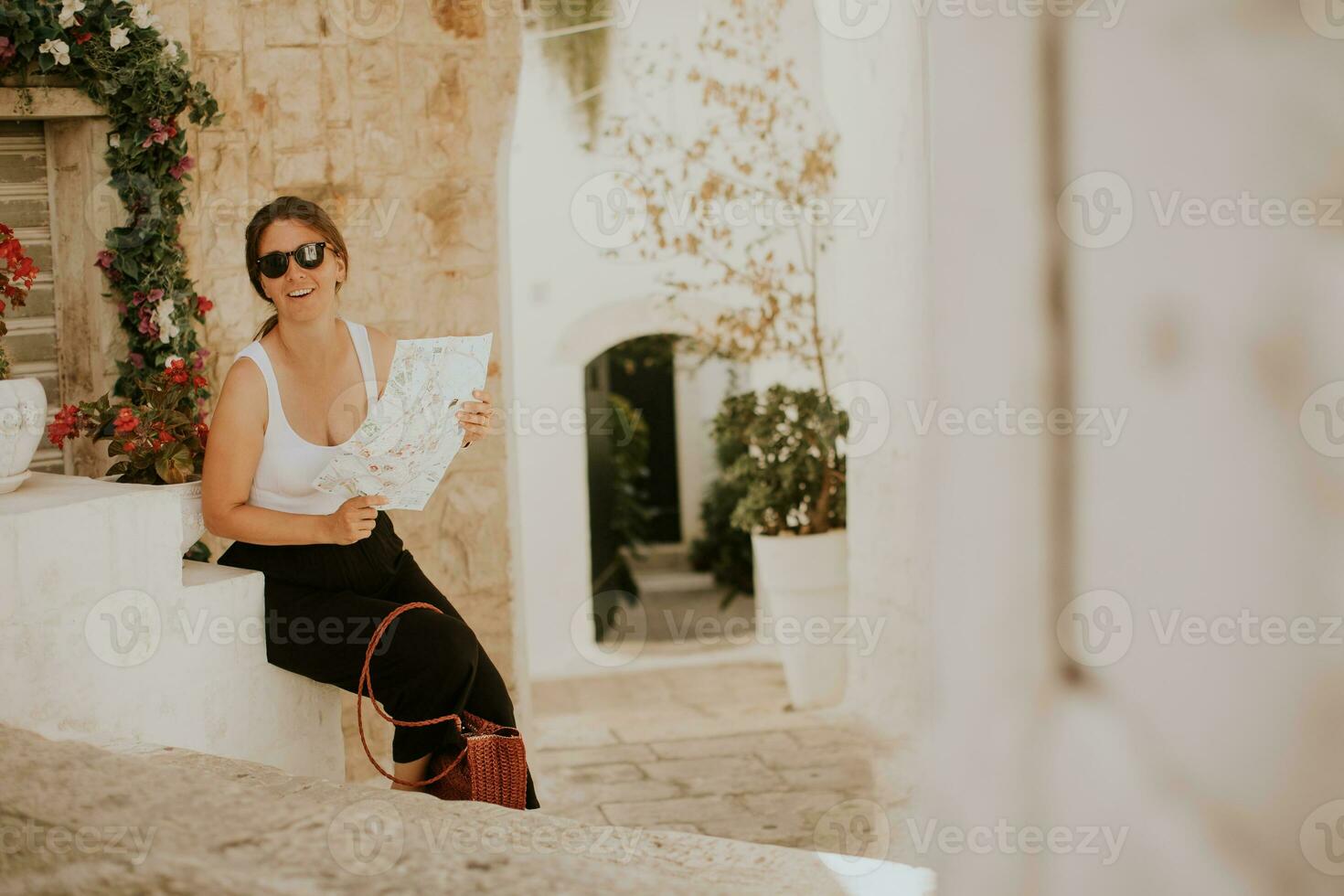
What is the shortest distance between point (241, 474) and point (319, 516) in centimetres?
21

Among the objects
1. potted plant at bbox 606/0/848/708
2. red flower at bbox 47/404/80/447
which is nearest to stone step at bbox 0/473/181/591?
red flower at bbox 47/404/80/447

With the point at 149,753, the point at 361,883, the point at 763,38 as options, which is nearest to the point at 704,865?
the point at 149,753

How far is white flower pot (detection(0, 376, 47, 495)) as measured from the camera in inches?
108

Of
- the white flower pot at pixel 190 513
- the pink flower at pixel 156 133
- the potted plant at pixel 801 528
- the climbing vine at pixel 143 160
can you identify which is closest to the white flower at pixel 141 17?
the climbing vine at pixel 143 160

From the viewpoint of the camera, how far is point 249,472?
2.91 meters

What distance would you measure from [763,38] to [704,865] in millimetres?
5629

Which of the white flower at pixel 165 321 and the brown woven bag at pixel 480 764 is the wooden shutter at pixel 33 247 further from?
the brown woven bag at pixel 480 764

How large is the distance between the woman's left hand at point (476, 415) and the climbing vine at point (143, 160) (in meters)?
1.76

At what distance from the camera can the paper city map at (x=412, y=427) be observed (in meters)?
2.79

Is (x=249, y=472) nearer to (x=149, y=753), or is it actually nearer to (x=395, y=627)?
(x=395, y=627)

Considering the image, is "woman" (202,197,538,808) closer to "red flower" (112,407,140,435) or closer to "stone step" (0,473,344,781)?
"stone step" (0,473,344,781)

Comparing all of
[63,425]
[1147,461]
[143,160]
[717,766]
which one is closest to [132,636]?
[63,425]

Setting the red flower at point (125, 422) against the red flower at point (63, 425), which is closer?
the red flower at point (125, 422)

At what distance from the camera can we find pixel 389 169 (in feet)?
15.8
